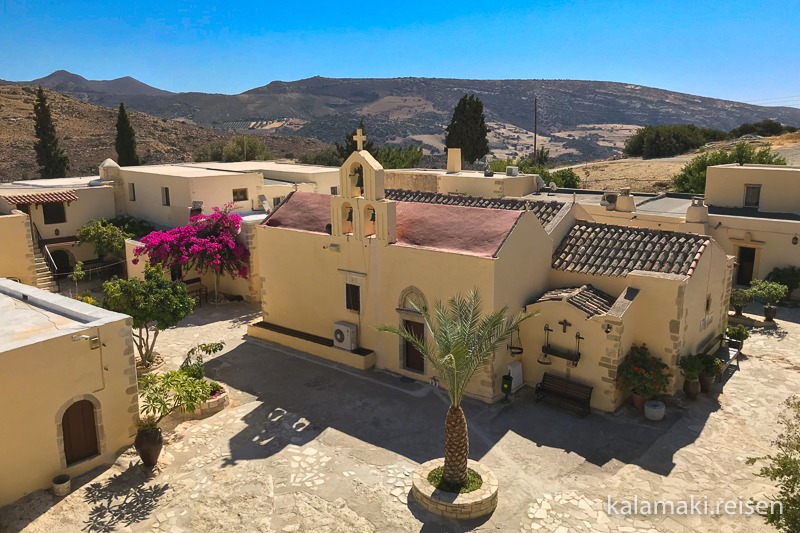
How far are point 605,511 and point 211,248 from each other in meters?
18.9

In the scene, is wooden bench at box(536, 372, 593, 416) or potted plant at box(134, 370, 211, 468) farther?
wooden bench at box(536, 372, 593, 416)

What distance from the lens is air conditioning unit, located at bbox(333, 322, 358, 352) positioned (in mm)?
19531

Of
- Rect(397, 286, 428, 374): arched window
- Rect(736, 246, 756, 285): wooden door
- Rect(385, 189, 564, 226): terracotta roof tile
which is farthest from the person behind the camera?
Rect(736, 246, 756, 285): wooden door

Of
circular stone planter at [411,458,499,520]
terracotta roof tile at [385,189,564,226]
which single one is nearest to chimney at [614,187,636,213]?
terracotta roof tile at [385,189,564,226]

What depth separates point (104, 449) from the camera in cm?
1359

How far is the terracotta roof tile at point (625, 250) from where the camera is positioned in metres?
17.2

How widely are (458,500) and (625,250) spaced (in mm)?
10095

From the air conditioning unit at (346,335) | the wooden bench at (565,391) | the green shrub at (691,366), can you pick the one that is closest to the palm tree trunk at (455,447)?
the wooden bench at (565,391)

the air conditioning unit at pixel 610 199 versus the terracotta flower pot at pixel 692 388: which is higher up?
the air conditioning unit at pixel 610 199

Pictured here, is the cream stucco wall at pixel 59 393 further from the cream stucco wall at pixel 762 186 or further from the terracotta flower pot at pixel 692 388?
the cream stucco wall at pixel 762 186

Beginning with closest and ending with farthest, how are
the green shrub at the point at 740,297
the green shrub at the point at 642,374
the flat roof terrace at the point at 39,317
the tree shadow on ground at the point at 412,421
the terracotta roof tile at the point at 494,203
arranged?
1. the flat roof terrace at the point at 39,317
2. the tree shadow on ground at the point at 412,421
3. the green shrub at the point at 642,374
4. the terracotta roof tile at the point at 494,203
5. the green shrub at the point at 740,297

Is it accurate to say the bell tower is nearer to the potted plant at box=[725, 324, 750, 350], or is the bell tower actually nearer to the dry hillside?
the potted plant at box=[725, 324, 750, 350]

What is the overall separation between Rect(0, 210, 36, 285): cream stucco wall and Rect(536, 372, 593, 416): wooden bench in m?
21.8

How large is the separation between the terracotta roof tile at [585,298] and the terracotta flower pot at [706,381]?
10.8 ft
